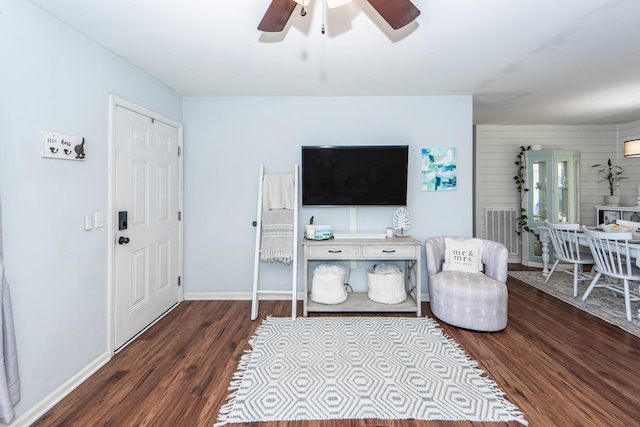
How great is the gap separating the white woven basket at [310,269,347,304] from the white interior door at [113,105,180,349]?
1.65 metres

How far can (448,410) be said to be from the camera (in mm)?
1758

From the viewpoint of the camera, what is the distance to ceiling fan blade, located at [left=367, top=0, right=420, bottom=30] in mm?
1449

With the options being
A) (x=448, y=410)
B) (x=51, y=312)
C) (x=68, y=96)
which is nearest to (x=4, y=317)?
(x=51, y=312)

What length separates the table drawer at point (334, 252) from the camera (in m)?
3.04

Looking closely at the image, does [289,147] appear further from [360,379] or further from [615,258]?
[615,258]

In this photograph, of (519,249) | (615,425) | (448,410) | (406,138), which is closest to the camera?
(615,425)

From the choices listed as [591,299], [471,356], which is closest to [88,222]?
[471,356]

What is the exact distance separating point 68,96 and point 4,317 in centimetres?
141

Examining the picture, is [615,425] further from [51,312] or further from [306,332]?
[51,312]

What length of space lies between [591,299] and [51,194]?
5313 millimetres

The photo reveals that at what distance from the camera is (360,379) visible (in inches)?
80.4

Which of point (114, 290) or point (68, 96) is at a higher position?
point (68, 96)

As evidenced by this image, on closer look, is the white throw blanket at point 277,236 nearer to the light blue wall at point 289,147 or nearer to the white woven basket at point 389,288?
the light blue wall at point 289,147

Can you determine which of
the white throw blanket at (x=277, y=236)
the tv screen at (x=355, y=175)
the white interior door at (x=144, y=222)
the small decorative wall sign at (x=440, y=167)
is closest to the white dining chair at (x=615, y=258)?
the small decorative wall sign at (x=440, y=167)
